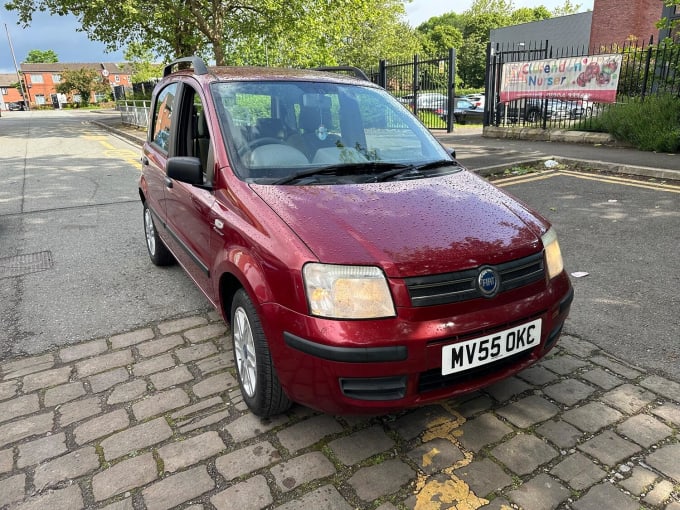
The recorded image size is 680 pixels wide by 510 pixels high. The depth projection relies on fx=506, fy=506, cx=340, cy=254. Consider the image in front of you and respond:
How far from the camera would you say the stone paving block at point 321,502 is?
2.10 m

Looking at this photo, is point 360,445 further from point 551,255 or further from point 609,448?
point 551,255

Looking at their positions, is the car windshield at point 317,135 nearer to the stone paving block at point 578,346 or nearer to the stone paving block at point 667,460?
the stone paving block at point 578,346

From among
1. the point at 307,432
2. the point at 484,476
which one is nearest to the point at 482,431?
the point at 484,476

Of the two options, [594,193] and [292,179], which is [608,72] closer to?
→ [594,193]

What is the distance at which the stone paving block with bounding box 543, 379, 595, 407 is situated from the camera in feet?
9.10

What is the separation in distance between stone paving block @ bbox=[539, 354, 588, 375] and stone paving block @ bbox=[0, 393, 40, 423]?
299 centimetres

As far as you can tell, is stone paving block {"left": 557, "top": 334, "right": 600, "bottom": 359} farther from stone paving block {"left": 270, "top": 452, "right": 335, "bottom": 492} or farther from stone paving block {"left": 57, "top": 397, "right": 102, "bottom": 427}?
stone paving block {"left": 57, "top": 397, "right": 102, "bottom": 427}

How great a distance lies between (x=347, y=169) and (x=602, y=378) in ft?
6.33

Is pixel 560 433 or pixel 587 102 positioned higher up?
pixel 587 102

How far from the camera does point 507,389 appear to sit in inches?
113

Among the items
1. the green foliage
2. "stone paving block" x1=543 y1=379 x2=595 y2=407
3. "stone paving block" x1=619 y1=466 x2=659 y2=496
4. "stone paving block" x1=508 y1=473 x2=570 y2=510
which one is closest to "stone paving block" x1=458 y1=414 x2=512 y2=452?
"stone paving block" x1=508 y1=473 x2=570 y2=510

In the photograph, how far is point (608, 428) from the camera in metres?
2.53

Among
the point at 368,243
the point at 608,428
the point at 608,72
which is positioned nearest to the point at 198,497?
the point at 368,243

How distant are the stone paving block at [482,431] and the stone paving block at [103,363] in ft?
7.01
